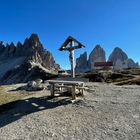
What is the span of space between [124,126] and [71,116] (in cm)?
296

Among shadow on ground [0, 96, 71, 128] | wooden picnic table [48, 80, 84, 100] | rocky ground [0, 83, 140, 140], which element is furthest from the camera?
wooden picnic table [48, 80, 84, 100]

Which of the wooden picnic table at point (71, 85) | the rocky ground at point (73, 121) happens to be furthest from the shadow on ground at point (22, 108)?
the wooden picnic table at point (71, 85)

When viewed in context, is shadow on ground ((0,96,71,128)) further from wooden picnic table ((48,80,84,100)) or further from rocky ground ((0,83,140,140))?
wooden picnic table ((48,80,84,100))

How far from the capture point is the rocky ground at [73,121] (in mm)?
7839

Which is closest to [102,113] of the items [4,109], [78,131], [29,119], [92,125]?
[92,125]

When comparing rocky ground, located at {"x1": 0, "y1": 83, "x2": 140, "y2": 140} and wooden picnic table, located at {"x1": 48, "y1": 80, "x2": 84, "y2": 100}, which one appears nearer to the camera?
rocky ground, located at {"x1": 0, "y1": 83, "x2": 140, "y2": 140}

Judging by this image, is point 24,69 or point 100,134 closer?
point 100,134

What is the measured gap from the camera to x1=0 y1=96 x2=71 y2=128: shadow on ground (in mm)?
10911

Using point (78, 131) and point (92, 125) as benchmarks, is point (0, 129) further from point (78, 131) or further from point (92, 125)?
point (92, 125)

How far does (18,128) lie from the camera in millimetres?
9133

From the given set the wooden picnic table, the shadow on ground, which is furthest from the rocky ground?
the wooden picnic table

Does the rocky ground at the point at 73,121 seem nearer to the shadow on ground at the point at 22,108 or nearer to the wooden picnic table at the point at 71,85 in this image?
the shadow on ground at the point at 22,108

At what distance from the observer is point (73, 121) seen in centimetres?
930

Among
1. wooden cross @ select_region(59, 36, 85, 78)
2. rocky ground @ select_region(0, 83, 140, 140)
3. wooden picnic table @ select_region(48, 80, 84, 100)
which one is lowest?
rocky ground @ select_region(0, 83, 140, 140)
